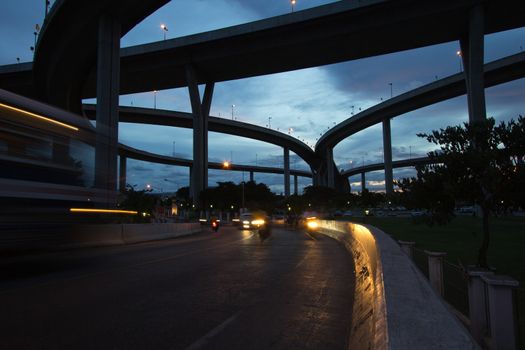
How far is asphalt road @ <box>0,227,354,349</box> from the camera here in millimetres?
5754

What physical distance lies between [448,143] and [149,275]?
29.5 ft

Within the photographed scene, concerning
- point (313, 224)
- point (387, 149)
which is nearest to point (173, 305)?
point (313, 224)

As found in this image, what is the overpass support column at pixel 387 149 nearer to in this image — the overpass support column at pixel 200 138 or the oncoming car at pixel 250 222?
the overpass support column at pixel 200 138

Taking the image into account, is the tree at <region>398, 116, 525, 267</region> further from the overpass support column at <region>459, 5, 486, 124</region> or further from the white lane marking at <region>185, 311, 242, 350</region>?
the overpass support column at <region>459, 5, 486, 124</region>

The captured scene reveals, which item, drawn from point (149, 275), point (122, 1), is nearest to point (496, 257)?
point (149, 275)

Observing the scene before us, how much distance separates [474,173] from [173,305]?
8.78 meters

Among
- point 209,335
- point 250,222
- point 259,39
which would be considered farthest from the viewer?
point 259,39

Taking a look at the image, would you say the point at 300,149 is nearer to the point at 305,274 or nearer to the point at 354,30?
the point at 354,30

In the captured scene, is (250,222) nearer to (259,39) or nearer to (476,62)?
(259,39)

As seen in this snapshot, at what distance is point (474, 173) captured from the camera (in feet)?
39.5

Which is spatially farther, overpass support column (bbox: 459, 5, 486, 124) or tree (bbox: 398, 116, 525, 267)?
overpass support column (bbox: 459, 5, 486, 124)

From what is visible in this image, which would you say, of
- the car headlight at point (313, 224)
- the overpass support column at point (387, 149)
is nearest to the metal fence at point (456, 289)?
the car headlight at point (313, 224)

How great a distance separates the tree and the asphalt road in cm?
335

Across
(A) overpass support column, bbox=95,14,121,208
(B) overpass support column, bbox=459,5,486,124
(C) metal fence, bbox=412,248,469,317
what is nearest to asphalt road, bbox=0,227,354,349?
(C) metal fence, bbox=412,248,469,317
